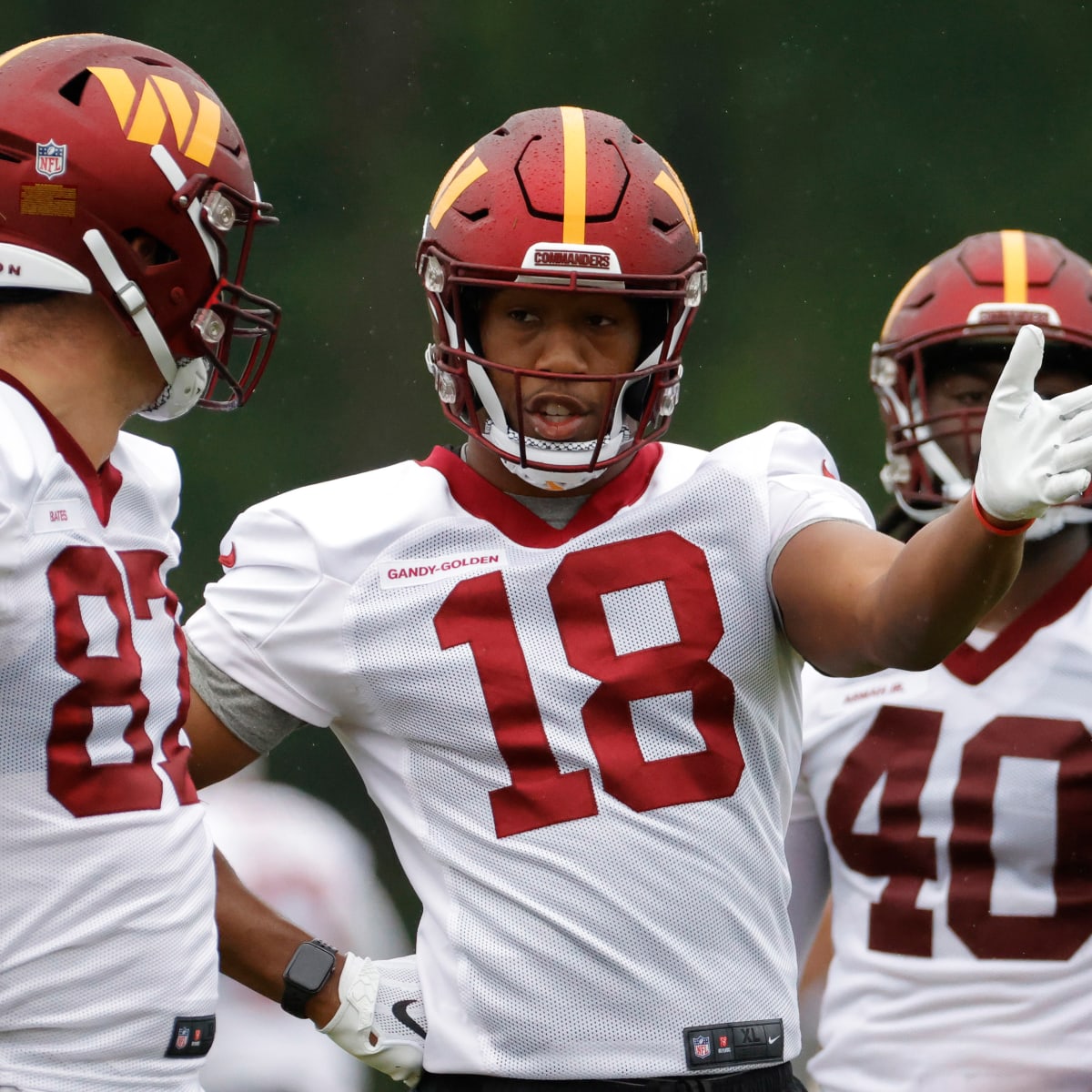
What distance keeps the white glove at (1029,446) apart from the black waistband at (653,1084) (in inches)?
33.7

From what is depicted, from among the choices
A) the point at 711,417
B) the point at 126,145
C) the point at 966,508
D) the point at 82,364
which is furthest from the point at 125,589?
the point at 711,417

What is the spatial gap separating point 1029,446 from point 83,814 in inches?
45.6

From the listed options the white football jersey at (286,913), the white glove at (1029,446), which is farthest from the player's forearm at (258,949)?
the white football jersey at (286,913)

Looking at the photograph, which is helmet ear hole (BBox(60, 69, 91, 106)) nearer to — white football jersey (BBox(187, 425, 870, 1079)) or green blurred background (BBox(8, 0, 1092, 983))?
white football jersey (BBox(187, 425, 870, 1079))

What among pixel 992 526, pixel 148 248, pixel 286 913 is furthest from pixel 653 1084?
pixel 286 913

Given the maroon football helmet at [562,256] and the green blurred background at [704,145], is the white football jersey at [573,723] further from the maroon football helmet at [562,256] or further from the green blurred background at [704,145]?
the green blurred background at [704,145]

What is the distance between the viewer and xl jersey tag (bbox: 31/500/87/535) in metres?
2.38

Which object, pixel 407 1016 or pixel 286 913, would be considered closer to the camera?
pixel 407 1016

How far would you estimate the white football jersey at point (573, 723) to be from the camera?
2584 mm

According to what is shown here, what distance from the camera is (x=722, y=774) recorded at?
265cm

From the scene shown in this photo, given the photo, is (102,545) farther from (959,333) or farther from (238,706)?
(959,333)

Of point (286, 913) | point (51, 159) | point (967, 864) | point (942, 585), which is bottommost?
point (286, 913)

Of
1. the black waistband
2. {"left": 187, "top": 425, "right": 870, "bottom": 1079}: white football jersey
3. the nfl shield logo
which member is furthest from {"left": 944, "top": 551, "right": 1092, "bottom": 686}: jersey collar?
the nfl shield logo

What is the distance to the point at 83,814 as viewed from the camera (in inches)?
94.0
